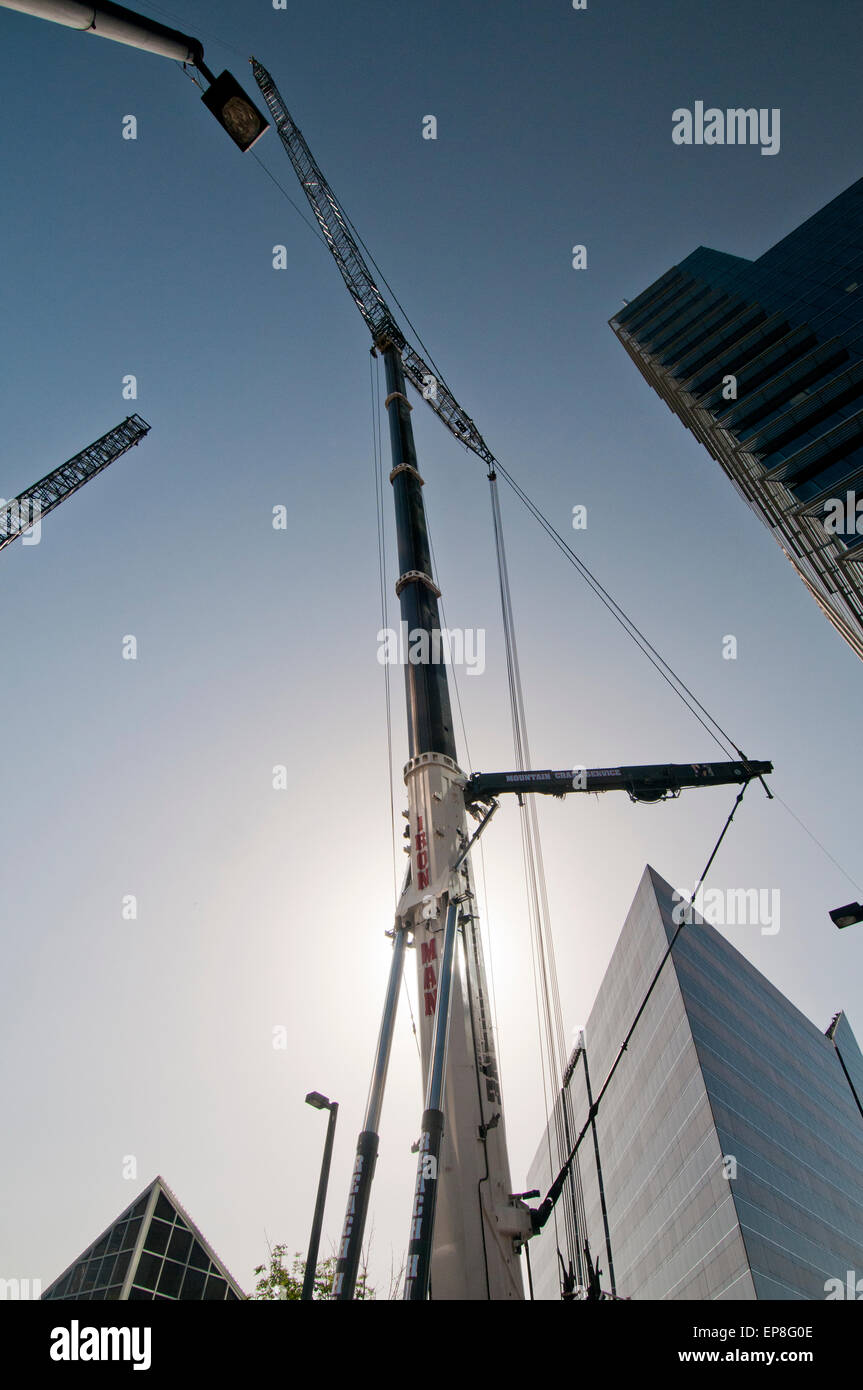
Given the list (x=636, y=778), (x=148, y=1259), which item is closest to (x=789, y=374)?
(x=636, y=778)

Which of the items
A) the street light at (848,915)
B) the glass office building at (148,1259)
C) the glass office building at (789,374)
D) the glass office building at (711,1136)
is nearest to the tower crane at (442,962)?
the street light at (848,915)

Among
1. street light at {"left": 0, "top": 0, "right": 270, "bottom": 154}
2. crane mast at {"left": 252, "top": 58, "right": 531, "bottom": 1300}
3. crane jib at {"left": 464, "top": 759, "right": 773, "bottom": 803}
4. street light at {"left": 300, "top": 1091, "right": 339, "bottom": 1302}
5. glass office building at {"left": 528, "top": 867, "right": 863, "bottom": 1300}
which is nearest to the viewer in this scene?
street light at {"left": 0, "top": 0, "right": 270, "bottom": 154}

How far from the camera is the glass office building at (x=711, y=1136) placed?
1694 inches

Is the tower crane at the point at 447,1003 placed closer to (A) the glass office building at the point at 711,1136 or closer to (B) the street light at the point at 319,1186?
(B) the street light at the point at 319,1186

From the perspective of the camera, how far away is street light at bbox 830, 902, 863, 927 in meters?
16.6

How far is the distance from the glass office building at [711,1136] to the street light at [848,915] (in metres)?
24.7

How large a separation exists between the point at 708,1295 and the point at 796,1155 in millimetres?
17087

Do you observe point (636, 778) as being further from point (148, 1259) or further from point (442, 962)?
point (148, 1259)

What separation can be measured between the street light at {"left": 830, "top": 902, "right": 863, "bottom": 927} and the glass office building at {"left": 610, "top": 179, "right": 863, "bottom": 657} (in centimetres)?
3727

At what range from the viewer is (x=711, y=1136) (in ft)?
148

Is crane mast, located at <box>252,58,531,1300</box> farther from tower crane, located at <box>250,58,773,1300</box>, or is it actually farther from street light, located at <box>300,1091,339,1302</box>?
street light, located at <box>300,1091,339,1302</box>

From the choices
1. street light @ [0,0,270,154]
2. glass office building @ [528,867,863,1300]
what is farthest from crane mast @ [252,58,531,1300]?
glass office building @ [528,867,863,1300]

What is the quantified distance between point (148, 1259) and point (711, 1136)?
36.2m

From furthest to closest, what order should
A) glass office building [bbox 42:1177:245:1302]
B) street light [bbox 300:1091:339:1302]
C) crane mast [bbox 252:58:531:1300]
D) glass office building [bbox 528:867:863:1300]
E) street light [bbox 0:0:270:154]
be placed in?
glass office building [bbox 528:867:863:1300] < glass office building [bbox 42:1177:245:1302] < street light [bbox 300:1091:339:1302] < crane mast [bbox 252:58:531:1300] < street light [bbox 0:0:270:154]
